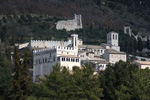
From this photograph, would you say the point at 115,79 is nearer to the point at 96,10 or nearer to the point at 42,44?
the point at 42,44

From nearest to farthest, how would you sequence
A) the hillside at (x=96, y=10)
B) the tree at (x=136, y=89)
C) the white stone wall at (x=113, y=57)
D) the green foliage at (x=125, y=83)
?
the tree at (x=136, y=89) → the green foliage at (x=125, y=83) → the white stone wall at (x=113, y=57) → the hillside at (x=96, y=10)

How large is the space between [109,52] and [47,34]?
34957 millimetres

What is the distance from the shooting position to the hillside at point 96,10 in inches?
6535

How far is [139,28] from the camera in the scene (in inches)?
6732

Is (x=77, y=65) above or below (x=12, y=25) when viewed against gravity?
below

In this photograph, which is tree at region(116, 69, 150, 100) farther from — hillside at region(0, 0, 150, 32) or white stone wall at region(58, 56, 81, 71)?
hillside at region(0, 0, 150, 32)

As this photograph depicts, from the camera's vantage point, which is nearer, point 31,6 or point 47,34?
point 47,34

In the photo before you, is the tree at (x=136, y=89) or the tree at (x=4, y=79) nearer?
the tree at (x=136, y=89)

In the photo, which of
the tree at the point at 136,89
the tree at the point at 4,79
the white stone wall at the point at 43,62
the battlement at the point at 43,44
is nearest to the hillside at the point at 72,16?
the battlement at the point at 43,44

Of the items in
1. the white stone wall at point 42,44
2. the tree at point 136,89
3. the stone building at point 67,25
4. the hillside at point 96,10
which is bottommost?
the tree at point 136,89

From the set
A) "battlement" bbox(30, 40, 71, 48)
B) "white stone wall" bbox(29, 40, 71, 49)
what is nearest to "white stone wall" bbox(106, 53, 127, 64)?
"battlement" bbox(30, 40, 71, 48)

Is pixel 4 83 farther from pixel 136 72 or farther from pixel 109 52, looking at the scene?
pixel 109 52

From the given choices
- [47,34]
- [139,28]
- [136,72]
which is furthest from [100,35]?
[136,72]

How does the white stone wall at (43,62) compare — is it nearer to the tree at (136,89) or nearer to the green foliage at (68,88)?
the green foliage at (68,88)
